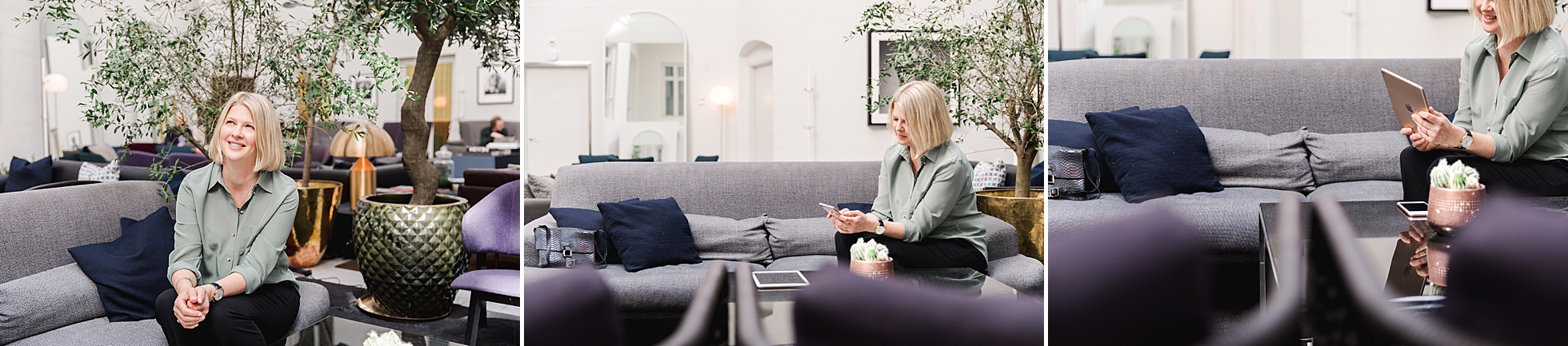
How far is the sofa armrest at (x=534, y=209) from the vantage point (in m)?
0.62

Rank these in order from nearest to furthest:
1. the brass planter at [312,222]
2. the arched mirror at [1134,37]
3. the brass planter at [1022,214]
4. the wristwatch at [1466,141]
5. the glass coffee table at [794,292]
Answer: the glass coffee table at [794,292]
the brass planter at [1022,214]
the wristwatch at [1466,141]
the arched mirror at [1134,37]
the brass planter at [312,222]

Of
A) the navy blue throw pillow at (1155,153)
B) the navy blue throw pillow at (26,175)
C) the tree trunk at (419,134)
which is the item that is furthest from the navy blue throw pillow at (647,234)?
the navy blue throw pillow at (26,175)

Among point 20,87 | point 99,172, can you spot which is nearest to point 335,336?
point 99,172

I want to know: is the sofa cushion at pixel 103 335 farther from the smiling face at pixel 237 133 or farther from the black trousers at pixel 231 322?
the smiling face at pixel 237 133

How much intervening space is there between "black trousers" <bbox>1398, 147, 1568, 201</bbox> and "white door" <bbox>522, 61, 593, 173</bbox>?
80 cm

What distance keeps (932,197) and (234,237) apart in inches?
74.5

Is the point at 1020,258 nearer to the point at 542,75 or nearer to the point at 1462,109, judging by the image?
the point at 542,75

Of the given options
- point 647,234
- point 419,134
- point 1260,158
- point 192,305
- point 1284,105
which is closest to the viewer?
point 647,234

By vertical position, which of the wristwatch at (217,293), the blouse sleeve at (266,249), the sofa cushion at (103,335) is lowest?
the sofa cushion at (103,335)

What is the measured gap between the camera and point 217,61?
121 inches

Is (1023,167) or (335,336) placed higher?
(1023,167)

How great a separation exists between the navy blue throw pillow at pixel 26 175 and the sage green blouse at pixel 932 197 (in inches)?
232

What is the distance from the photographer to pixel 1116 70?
177 centimetres

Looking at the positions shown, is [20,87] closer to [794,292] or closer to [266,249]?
[266,249]
